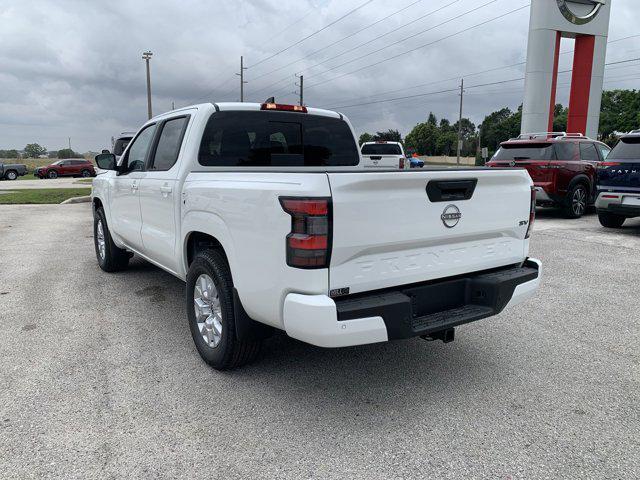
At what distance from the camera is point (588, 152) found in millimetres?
11836

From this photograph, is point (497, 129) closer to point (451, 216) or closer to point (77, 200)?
point (77, 200)

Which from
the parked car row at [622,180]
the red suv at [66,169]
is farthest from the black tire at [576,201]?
the red suv at [66,169]

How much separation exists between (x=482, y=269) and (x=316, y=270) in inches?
52.3

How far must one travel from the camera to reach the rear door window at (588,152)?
11648 millimetres

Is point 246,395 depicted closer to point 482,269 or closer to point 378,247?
point 378,247

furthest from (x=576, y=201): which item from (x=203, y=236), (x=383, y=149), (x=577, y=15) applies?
(x=577, y=15)

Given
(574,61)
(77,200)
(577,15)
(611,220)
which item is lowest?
(77,200)

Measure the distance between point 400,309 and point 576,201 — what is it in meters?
10.3

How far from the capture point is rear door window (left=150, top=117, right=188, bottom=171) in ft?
14.2

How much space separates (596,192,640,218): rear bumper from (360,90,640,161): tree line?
46.2m

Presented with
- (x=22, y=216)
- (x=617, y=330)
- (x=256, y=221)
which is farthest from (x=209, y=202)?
(x=22, y=216)

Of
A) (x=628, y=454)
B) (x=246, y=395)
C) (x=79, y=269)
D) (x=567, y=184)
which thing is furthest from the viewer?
(x=567, y=184)

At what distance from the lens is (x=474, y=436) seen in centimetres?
285

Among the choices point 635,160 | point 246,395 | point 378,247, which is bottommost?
point 246,395
